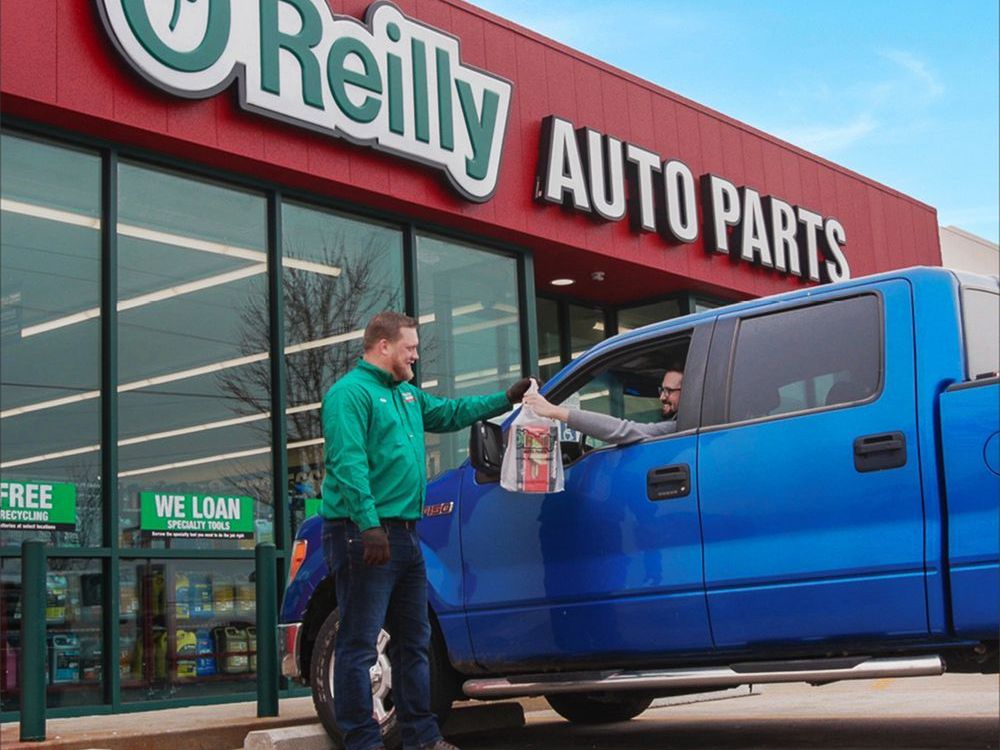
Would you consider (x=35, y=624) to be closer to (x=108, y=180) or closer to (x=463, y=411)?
(x=463, y=411)

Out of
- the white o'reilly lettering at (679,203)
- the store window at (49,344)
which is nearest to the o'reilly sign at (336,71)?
the store window at (49,344)

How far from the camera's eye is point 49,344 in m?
9.82

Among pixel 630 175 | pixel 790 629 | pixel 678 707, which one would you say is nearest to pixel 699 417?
pixel 790 629

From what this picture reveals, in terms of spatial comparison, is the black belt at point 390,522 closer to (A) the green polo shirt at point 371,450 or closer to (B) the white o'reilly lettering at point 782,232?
(A) the green polo shirt at point 371,450

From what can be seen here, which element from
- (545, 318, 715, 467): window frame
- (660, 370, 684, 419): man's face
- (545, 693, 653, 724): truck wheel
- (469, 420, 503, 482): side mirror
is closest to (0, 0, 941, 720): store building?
(545, 693, 653, 724): truck wheel

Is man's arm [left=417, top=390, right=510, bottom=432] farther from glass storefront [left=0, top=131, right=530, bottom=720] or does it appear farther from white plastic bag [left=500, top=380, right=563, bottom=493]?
glass storefront [left=0, top=131, right=530, bottom=720]

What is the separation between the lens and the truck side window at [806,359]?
5.46 meters

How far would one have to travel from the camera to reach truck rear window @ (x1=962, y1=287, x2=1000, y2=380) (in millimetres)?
5238

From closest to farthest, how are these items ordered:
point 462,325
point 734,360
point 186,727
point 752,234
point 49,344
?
point 734,360
point 186,727
point 49,344
point 462,325
point 752,234

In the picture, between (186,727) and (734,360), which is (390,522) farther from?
(186,727)

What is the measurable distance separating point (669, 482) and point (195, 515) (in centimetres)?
569

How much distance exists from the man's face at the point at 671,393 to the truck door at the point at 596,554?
8 centimetres

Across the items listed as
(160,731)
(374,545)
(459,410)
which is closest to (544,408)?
(459,410)

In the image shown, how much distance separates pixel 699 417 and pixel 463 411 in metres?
1.21
